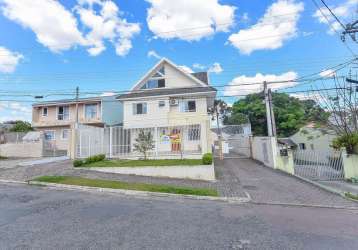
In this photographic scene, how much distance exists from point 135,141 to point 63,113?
58.1 feet

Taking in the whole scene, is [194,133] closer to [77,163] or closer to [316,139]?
[77,163]

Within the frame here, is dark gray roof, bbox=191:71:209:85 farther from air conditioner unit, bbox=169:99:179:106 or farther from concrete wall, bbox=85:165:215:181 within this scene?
concrete wall, bbox=85:165:215:181

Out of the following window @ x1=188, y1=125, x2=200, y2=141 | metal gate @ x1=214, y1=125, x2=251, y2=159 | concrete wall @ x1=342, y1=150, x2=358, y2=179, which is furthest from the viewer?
metal gate @ x1=214, y1=125, x2=251, y2=159

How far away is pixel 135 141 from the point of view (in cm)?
1641

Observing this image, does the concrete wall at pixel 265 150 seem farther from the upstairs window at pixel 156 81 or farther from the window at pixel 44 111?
the window at pixel 44 111

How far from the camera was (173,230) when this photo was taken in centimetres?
521

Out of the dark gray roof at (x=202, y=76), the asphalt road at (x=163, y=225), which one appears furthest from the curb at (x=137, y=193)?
the dark gray roof at (x=202, y=76)

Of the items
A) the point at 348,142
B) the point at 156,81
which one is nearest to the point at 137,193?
the point at 348,142

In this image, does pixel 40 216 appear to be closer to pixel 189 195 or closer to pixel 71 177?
pixel 189 195

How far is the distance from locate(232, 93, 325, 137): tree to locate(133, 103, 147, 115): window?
2479cm

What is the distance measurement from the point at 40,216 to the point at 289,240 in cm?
625

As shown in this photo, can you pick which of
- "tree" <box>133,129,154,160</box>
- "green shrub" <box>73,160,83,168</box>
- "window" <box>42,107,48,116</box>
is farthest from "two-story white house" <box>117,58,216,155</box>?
"window" <box>42,107,48,116</box>

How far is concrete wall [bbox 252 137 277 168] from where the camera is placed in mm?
17531

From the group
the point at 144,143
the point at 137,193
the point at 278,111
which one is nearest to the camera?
the point at 137,193
